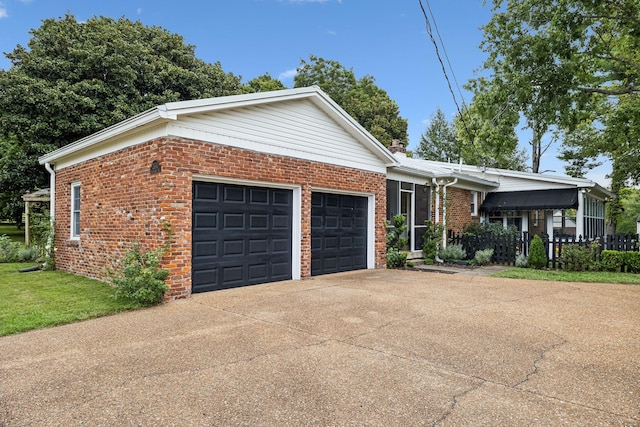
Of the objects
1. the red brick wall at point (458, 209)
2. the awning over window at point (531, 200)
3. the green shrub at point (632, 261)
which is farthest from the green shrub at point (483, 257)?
the awning over window at point (531, 200)

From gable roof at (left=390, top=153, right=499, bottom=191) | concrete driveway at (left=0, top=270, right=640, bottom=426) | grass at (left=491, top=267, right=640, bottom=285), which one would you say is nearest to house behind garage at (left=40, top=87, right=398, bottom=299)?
gable roof at (left=390, top=153, right=499, bottom=191)

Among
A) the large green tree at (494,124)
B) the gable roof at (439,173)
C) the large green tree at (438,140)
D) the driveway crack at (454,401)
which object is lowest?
the driveway crack at (454,401)

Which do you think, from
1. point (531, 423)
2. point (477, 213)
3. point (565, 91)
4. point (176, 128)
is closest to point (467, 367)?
point (531, 423)

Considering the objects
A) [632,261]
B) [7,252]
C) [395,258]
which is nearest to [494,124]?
[395,258]

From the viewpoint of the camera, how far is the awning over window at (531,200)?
14.4 meters

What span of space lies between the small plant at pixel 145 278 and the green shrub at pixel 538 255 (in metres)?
10.6

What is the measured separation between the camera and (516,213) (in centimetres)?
1666

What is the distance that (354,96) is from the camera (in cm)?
3494

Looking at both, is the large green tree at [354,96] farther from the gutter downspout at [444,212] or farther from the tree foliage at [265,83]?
the gutter downspout at [444,212]

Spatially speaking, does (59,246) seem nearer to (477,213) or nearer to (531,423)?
(531,423)

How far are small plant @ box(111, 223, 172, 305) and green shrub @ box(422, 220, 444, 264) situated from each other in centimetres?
912

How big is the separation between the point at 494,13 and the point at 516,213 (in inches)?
348

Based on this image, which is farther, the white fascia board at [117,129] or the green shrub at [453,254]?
the green shrub at [453,254]

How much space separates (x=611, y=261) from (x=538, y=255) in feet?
5.93
